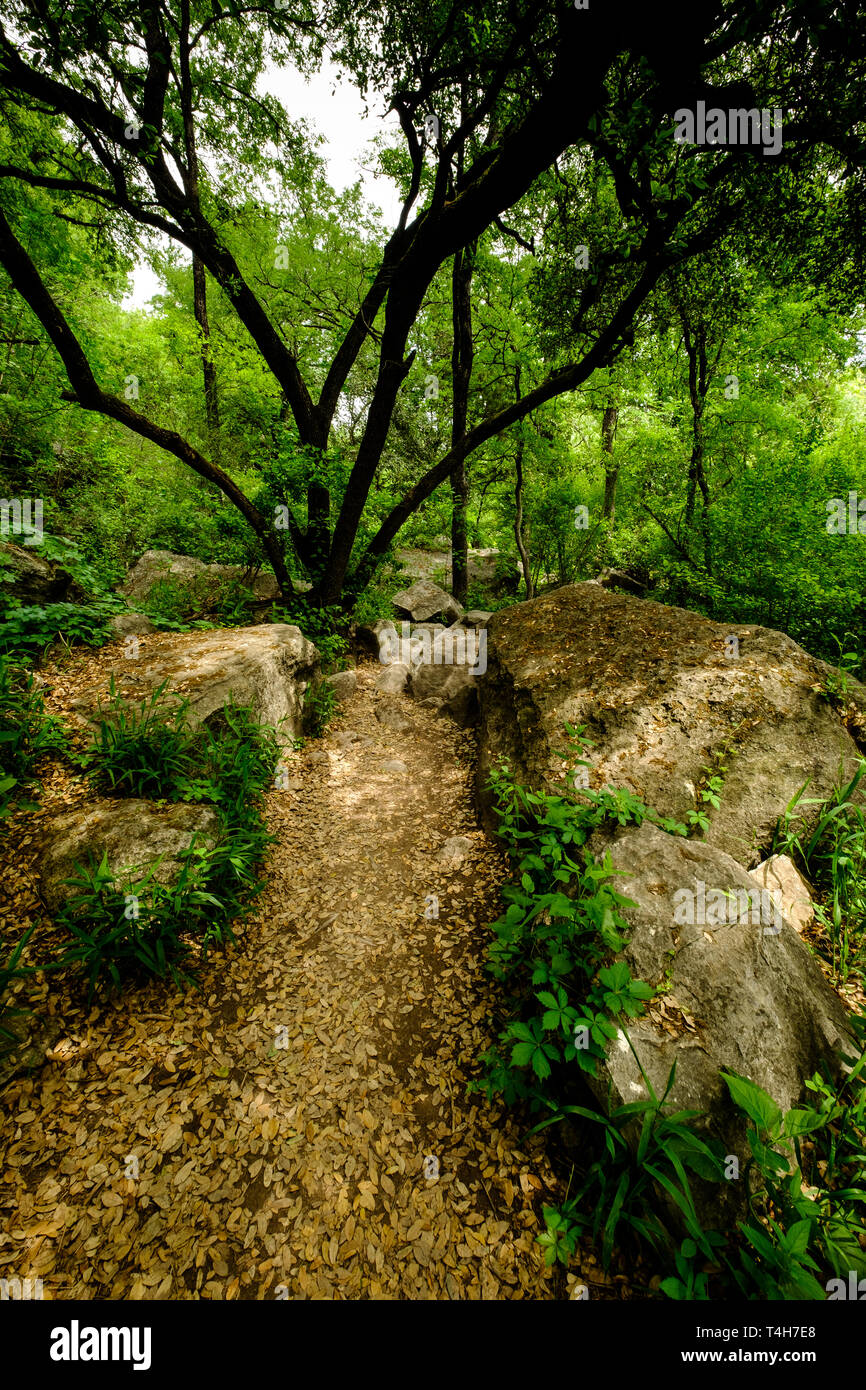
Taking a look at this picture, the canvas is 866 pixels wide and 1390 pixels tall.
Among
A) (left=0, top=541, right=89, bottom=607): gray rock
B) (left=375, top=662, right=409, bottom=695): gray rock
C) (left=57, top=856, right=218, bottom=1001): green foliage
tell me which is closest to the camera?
(left=57, top=856, right=218, bottom=1001): green foliage

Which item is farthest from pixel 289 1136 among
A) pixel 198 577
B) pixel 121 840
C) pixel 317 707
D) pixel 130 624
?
pixel 198 577

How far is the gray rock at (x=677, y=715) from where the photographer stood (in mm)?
3975

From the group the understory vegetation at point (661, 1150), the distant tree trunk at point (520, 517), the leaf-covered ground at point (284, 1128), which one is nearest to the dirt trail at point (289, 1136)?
the leaf-covered ground at point (284, 1128)

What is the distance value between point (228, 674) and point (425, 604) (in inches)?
262

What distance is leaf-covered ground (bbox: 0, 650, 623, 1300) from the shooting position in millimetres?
2086

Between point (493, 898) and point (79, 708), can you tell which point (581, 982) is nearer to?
point (493, 898)

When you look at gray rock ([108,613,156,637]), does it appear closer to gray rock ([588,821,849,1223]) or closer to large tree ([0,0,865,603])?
large tree ([0,0,865,603])

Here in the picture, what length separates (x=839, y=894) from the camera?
3.28 metres

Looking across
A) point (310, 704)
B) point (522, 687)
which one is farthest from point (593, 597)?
point (310, 704)

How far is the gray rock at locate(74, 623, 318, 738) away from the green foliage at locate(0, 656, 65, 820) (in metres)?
0.31

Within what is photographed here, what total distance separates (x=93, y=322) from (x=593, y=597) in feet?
43.4

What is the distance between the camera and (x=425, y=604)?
11.2 meters

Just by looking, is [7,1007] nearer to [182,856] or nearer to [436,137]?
[182,856]

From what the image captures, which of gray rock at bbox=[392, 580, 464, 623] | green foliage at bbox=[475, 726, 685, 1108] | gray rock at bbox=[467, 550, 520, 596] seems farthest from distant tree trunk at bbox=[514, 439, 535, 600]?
green foliage at bbox=[475, 726, 685, 1108]
